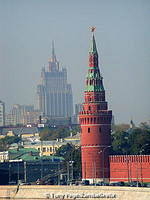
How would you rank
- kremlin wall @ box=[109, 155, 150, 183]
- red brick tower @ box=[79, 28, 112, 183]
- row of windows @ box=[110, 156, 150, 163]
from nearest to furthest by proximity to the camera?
kremlin wall @ box=[109, 155, 150, 183] < row of windows @ box=[110, 156, 150, 163] < red brick tower @ box=[79, 28, 112, 183]

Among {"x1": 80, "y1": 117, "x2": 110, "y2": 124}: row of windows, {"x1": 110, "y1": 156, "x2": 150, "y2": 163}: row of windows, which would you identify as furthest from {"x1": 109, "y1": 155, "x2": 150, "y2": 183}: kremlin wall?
{"x1": 80, "y1": 117, "x2": 110, "y2": 124}: row of windows

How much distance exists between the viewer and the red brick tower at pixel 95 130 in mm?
149250

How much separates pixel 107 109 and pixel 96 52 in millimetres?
5820

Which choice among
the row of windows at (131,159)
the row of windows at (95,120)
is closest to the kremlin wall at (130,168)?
the row of windows at (131,159)

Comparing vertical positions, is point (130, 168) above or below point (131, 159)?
below

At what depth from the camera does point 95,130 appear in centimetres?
14962

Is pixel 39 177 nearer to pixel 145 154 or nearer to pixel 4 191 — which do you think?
pixel 145 154

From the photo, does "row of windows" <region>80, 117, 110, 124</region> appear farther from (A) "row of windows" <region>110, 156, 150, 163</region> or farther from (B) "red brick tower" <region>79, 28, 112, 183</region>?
(A) "row of windows" <region>110, 156, 150, 163</region>

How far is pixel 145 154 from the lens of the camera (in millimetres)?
158125

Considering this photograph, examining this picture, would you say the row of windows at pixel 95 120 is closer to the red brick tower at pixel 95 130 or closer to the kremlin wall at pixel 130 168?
the red brick tower at pixel 95 130

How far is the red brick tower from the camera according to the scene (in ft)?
490

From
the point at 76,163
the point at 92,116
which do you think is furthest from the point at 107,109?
the point at 76,163

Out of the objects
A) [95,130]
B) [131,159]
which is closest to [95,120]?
[95,130]

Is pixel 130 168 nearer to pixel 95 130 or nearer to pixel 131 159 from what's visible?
pixel 131 159
